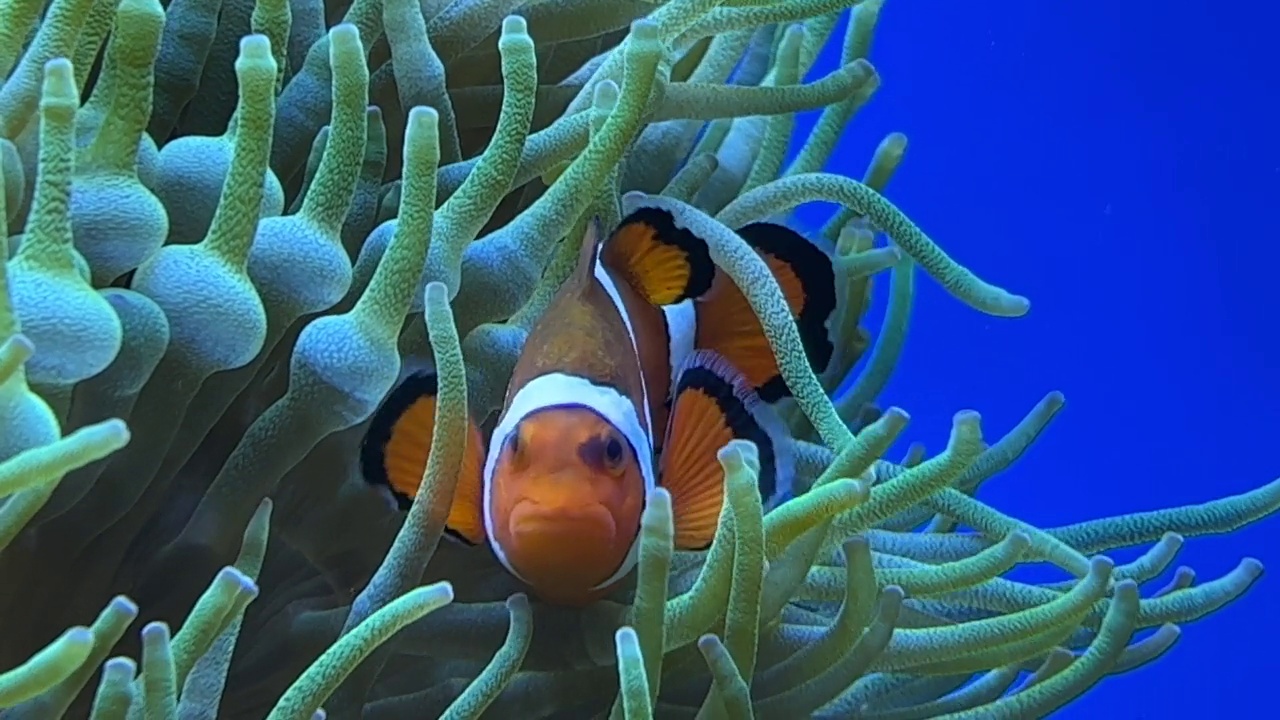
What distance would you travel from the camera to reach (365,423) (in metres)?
0.64

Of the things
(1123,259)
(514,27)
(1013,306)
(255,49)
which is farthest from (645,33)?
(1123,259)

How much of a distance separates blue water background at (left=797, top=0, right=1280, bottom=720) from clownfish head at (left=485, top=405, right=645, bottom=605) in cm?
167

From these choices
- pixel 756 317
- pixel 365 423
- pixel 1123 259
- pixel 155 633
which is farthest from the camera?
pixel 1123 259

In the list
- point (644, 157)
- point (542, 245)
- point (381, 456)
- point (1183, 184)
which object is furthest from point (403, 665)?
point (1183, 184)

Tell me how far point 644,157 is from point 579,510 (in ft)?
1.16

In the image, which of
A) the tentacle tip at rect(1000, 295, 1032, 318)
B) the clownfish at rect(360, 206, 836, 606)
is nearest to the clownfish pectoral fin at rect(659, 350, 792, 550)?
Result: the clownfish at rect(360, 206, 836, 606)

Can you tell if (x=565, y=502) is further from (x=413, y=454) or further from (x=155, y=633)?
(x=155, y=633)

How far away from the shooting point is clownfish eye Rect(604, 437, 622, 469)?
23.7 inches

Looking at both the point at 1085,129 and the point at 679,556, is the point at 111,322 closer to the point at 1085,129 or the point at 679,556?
the point at 679,556

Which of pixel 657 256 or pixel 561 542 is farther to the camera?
pixel 657 256

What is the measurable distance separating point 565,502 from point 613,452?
0.04 metres

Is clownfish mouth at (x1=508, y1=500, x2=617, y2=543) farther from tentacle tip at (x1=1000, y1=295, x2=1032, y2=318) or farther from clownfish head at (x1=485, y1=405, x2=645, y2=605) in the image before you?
tentacle tip at (x1=1000, y1=295, x2=1032, y2=318)

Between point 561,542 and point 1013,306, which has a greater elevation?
point 1013,306

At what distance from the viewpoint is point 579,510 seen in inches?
23.0
